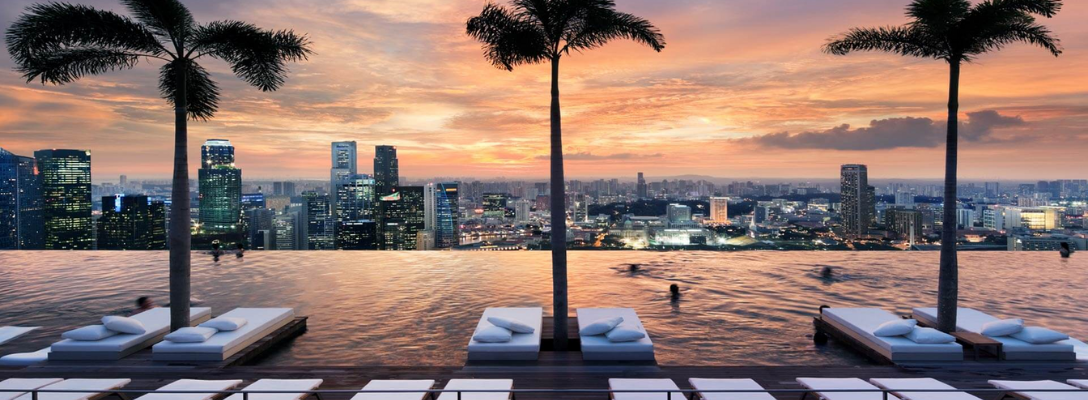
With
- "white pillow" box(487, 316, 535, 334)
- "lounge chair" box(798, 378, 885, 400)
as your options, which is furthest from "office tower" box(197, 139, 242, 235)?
"lounge chair" box(798, 378, 885, 400)

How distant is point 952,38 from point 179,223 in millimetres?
15177

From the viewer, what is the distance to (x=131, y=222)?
34.2 m

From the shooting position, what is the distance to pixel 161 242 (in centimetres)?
3309

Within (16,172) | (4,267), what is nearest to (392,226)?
(4,267)

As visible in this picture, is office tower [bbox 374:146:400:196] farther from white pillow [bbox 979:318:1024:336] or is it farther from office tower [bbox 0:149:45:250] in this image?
white pillow [bbox 979:318:1024:336]

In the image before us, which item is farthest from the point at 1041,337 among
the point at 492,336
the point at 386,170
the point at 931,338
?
the point at 386,170

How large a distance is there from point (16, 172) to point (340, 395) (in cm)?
5006

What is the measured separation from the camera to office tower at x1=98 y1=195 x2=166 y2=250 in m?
32.8

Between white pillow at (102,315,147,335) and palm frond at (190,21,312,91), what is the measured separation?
17.1ft

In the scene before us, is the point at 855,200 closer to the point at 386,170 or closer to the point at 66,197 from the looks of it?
the point at 386,170

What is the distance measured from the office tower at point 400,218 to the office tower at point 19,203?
22.7 m

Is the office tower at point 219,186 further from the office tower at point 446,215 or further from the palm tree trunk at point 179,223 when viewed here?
the palm tree trunk at point 179,223

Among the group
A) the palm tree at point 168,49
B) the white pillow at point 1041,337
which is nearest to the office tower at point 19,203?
the palm tree at point 168,49

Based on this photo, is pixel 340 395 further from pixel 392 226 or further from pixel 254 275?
pixel 392 226
